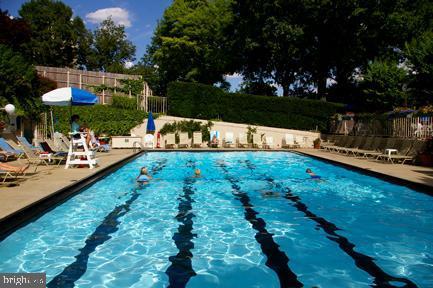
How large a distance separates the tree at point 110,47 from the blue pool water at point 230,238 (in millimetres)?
47855

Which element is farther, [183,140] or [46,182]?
[183,140]

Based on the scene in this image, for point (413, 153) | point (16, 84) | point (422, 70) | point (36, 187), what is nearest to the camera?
point (36, 187)

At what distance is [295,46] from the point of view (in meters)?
28.5

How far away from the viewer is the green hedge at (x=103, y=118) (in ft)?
72.4

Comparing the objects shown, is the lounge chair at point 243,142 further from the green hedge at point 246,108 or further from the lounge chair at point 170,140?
the lounge chair at point 170,140

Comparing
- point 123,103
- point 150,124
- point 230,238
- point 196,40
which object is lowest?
point 230,238

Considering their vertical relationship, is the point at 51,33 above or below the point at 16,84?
above

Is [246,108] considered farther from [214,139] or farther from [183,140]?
[183,140]

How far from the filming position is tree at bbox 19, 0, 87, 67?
47062 mm

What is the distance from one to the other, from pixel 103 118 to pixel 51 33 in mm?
31938

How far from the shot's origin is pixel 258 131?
24.8 meters

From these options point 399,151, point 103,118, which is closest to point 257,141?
point 103,118

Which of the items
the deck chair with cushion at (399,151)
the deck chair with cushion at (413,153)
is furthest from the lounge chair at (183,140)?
the deck chair with cushion at (413,153)

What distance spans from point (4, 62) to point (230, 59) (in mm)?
21483
